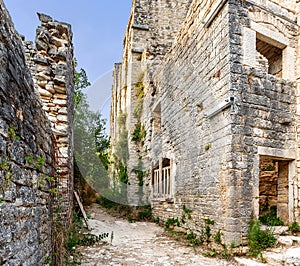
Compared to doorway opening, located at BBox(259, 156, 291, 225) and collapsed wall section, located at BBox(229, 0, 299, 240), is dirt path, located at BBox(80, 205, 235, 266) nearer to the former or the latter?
collapsed wall section, located at BBox(229, 0, 299, 240)

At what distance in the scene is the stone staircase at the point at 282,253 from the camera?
376cm

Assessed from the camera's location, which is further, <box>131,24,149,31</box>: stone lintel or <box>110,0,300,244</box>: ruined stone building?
<box>131,24,149,31</box>: stone lintel

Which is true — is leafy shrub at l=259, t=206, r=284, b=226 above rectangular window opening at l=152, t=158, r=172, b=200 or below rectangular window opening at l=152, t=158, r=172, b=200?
below

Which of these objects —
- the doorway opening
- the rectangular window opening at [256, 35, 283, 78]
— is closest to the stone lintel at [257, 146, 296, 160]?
the doorway opening

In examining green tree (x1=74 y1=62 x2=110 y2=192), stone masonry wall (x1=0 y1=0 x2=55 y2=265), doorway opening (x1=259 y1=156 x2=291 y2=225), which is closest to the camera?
stone masonry wall (x1=0 y1=0 x2=55 y2=265)

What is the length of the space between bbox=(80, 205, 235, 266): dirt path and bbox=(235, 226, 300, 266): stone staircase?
0.33 metres

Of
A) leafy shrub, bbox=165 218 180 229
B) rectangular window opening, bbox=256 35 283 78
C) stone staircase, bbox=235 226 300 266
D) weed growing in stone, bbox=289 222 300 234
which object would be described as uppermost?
rectangular window opening, bbox=256 35 283 78

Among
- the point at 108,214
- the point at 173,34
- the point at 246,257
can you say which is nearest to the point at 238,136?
the point at 246,257

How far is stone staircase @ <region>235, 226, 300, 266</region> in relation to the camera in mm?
3756

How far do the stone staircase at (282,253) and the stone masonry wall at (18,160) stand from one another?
3.00m

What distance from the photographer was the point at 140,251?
510cm

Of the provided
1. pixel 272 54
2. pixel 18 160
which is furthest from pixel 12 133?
pixel 272 54

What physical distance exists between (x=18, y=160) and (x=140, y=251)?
12.3 feet

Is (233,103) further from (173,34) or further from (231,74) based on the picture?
(173,34)
